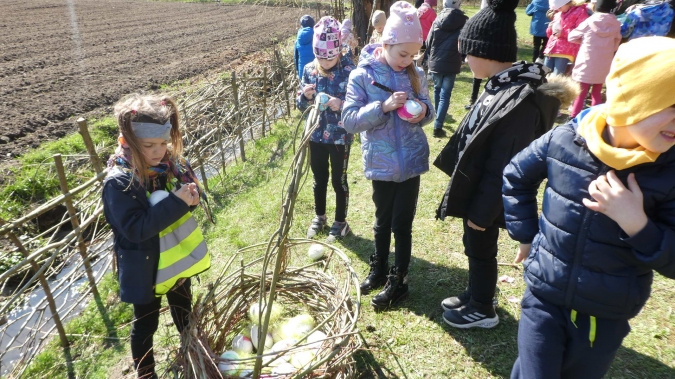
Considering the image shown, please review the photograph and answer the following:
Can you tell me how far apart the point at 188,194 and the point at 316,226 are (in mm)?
1763

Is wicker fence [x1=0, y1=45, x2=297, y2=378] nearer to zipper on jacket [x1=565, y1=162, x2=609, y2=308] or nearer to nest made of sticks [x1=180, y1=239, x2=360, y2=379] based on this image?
nest made of sticks [x1=180, y1=239, x2=360, y2=379]

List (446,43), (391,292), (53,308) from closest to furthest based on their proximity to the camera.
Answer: (391,292) → (53,308) → (446,43)

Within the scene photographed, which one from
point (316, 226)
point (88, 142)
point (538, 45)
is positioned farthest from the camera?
point (538, 45)

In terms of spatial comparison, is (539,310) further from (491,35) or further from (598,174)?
(491,35)

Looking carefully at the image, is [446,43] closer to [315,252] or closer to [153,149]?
[315,252]

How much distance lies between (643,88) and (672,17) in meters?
4.22

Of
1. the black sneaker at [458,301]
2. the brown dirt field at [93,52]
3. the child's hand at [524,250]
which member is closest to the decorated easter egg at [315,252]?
the black sneaker at [458,301]

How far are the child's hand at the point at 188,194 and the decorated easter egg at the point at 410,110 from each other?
110 centimetres

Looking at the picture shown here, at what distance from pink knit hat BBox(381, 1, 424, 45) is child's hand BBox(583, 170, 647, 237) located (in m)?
1.26

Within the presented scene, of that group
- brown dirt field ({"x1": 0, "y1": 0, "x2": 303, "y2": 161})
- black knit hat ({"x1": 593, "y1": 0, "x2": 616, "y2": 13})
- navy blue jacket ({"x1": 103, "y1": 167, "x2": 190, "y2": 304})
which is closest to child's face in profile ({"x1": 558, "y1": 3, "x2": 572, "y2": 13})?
black knit hat ({"x1": 593, "y1": 0, "x2": 616, "y2": 13})

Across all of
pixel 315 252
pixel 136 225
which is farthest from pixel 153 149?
pixel 315 252

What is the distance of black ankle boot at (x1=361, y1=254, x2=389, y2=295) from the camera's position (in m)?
2.78

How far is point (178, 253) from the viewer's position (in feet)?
6.77

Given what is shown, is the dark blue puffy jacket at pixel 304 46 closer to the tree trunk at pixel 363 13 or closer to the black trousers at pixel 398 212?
the black trousers at pixel 398 212
